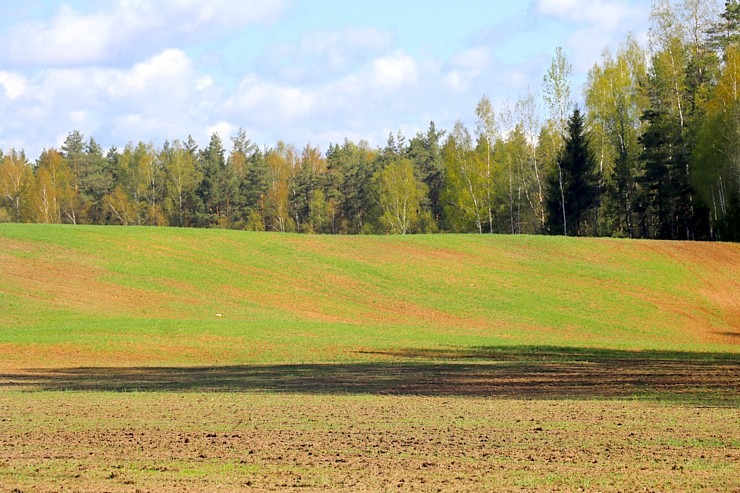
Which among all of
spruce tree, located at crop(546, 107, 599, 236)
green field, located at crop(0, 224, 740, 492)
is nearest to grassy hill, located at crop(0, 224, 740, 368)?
green field, located at crop(0, 224, 740, 492)

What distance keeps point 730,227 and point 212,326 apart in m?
43.5

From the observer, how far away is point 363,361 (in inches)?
1093

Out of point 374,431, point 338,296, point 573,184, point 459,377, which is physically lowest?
point 459,377

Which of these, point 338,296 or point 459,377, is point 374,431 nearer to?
point 459,377

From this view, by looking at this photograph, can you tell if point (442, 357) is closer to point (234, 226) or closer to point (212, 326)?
point (212, 326)

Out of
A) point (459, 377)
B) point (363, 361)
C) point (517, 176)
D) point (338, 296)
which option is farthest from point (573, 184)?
point (459, 377)

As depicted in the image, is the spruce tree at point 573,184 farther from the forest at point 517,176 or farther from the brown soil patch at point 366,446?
the brown soil patch at point 366,446

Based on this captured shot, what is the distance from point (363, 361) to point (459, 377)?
17.8 ft

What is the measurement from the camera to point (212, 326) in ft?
114

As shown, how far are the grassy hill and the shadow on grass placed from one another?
76.9 inches

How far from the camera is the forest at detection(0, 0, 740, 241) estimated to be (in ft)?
238

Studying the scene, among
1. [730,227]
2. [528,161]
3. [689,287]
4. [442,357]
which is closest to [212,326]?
[442,357]

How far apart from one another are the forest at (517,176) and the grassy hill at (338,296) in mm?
17179

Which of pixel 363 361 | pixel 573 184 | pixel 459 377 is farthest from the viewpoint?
pixel 573 184
